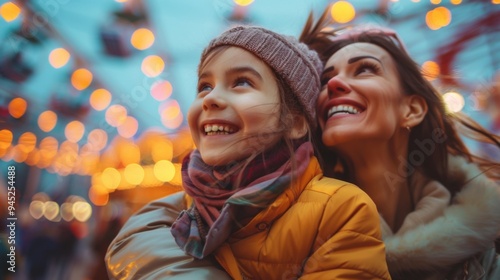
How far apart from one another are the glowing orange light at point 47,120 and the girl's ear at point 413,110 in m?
3.33

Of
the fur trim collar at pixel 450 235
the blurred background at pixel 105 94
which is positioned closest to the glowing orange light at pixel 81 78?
the blurred background at pixel 105 94

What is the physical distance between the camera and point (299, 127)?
105 cm

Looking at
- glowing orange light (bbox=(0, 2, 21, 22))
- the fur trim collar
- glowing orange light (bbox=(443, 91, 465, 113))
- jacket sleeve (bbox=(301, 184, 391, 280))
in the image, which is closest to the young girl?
jacket sleeve (bbox=(301, 184, 391, 280))

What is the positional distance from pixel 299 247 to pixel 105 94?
358cm

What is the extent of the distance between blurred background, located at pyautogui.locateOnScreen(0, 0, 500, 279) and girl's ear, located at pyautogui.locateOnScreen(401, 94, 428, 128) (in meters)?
0.12

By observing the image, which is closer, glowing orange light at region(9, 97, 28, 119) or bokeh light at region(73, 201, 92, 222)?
glowing orange light at region(9, 97, 28, 119)

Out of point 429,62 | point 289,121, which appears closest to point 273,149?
point 289,121

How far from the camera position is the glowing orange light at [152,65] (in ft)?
11.2

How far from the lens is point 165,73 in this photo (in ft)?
11.6

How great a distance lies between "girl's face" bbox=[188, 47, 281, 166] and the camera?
0.93 meters

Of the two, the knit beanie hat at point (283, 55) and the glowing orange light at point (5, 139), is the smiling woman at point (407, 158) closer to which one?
the knit beanie hat at point (283, 55)

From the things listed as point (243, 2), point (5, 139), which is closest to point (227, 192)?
point (243, 2)

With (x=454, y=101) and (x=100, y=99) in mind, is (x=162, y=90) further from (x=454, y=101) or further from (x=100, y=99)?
(x=454, y=101)

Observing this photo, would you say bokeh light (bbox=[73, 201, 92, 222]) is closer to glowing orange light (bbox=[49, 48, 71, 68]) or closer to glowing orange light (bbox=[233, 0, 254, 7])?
glowing orange light (bbox=[49, 48, 71, 68])
